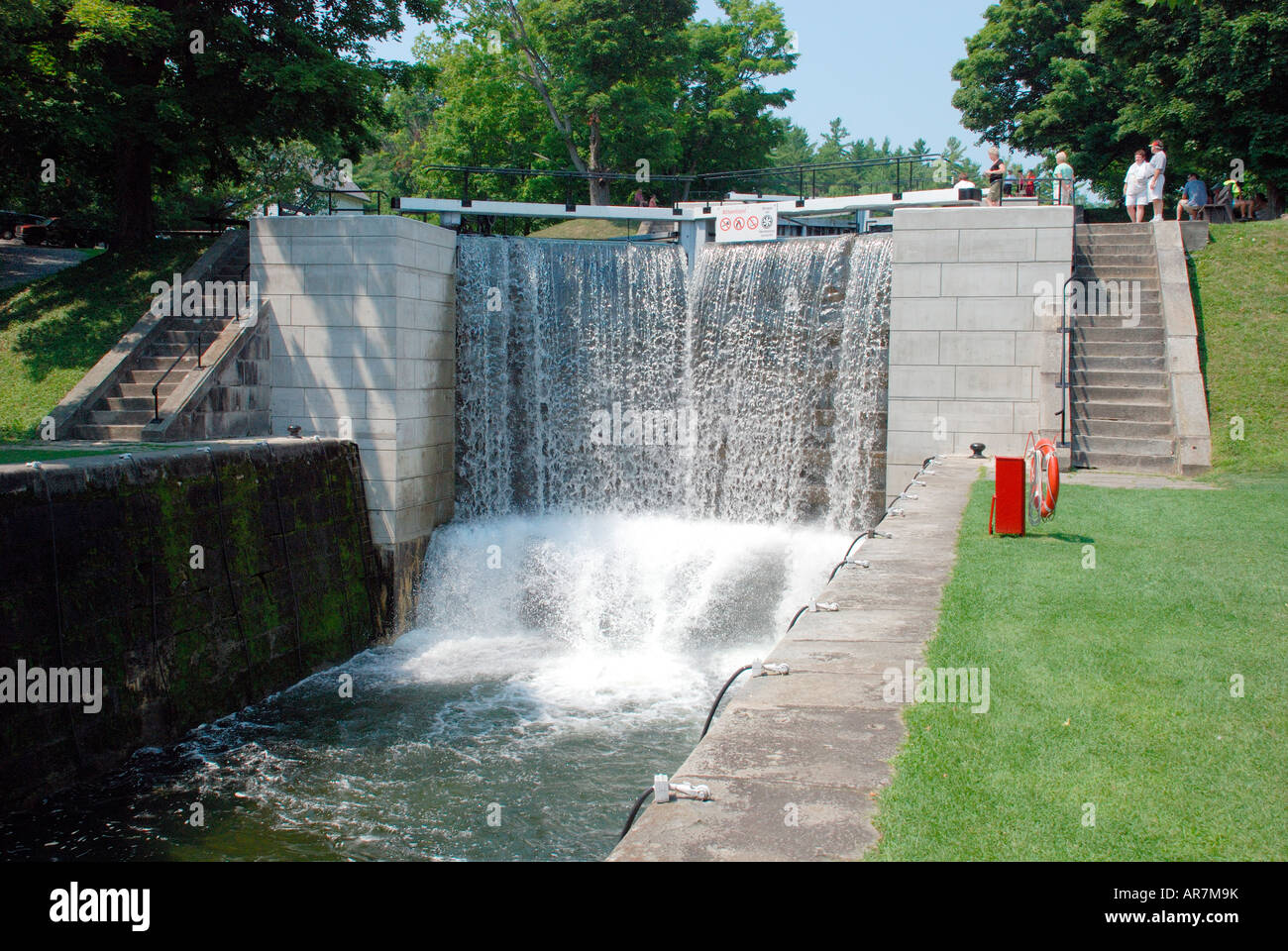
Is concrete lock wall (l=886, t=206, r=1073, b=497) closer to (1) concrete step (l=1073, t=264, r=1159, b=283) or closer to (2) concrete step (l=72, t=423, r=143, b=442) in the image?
(1) concrete step (l=1073, t=264, r=1159, b=283)

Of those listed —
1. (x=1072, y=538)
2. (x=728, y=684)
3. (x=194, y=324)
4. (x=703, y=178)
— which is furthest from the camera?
(x=703, y=178)

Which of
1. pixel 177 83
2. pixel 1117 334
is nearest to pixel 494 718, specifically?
pixel 1117 334

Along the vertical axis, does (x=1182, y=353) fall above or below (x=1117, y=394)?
above

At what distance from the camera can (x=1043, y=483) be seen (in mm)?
9641

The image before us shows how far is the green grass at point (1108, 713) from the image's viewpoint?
3.94 m

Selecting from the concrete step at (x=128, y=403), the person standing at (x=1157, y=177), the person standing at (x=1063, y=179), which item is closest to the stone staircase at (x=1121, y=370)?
the person standing at (x=1063, y=179)

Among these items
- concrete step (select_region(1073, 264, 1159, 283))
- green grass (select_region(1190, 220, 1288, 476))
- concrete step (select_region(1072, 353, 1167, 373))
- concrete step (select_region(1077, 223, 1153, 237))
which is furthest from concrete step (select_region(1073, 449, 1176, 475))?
concrete step (select_region(1077, 223, 1153, 237))

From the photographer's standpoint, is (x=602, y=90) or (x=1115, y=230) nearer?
(x=1115, y=230)

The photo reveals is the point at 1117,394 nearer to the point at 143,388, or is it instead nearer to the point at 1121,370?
the point at 1121,370

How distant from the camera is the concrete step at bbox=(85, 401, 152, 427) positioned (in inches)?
559

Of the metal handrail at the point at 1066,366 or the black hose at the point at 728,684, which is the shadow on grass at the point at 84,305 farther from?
the metal handrail at the point at 1066,366

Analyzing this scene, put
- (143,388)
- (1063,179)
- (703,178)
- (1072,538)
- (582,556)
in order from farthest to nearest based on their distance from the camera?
(703,178)
(1063,179)
(582,556)
(143,388)
(1072,538)

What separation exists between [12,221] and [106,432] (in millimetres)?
19928

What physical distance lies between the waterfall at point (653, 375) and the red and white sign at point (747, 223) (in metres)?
4.96
